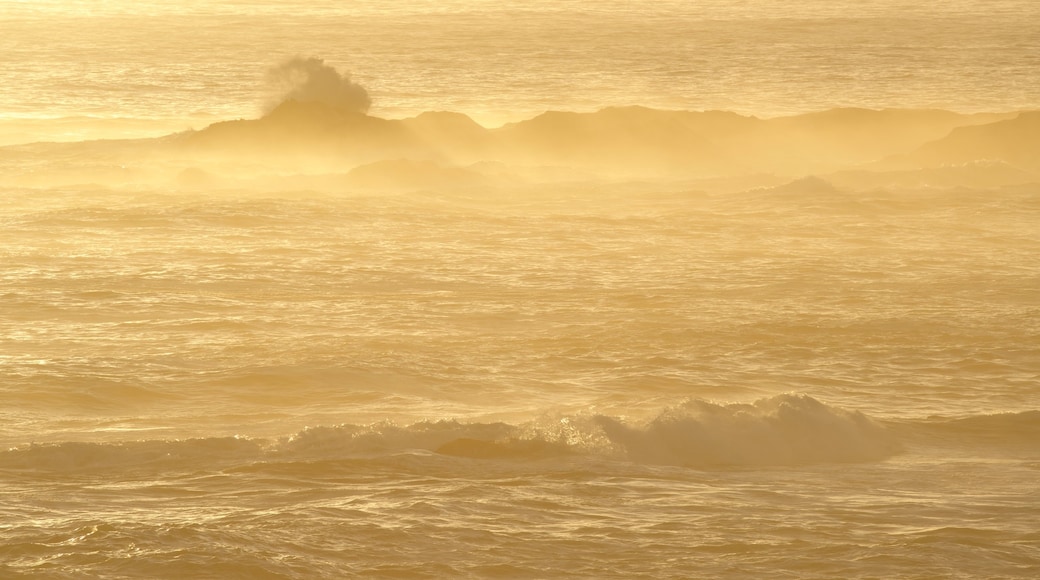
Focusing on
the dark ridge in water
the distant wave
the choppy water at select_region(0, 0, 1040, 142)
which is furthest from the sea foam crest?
the choppy water at select_region(0, 0, 1040, 142)

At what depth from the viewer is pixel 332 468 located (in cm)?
1082

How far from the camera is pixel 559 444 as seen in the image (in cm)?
1141

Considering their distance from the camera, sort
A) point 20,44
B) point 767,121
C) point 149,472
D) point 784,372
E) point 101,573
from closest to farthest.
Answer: point 101,573 → point 149,472 → point 784,372 → point 767,121 → point 20,44

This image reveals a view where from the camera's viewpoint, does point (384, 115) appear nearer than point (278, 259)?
No

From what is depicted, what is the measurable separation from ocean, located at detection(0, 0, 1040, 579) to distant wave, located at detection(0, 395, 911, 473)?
4 centimetres

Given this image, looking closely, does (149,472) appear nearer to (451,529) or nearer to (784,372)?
(451,529)

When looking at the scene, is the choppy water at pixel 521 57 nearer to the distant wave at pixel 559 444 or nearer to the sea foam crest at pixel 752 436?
the distant wave at pixel 559 444

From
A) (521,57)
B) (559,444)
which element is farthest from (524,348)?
(521,57)

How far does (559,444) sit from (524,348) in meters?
4.32

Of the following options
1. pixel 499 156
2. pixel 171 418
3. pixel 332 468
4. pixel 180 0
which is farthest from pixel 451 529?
pixel 180 0

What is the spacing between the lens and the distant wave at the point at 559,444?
36.0 feet

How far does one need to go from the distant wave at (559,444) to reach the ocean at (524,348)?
0.12ft

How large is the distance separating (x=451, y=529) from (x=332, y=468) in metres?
1.78

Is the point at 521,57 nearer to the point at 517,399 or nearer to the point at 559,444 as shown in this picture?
the point at 517,399
